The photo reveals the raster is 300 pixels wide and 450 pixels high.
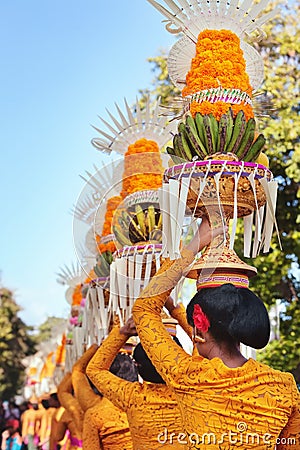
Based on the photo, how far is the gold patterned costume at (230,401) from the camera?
2180 millimetres

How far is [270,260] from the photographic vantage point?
380 inches

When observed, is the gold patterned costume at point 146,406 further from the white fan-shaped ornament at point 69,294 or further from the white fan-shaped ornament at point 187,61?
the white fan-shaped ornament at point 69,294

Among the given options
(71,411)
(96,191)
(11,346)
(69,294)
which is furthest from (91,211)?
(11,346)

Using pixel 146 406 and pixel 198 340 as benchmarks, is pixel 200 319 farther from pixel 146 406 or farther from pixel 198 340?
pixel 146 406

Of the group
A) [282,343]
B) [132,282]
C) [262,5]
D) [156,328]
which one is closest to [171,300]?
A: [132,282]

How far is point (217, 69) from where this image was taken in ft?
9.64

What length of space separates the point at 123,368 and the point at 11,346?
84.6 feet

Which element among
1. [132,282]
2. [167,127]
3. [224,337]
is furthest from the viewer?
[167,127]

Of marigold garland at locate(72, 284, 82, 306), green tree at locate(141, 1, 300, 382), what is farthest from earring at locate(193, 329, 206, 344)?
green tree at locate(141, 1, 300, 382)

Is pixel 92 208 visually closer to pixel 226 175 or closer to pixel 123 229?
pixel 123 229

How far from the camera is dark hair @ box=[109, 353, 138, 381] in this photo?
404cm

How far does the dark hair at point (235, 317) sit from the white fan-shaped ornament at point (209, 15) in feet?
4.28

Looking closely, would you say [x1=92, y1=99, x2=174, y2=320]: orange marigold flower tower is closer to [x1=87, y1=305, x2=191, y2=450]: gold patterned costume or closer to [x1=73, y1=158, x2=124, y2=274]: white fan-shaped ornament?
[x1=73, y1=158, x2=124, y2=274]: white fan-shaped ornament

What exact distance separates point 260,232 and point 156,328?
2.47 ft
